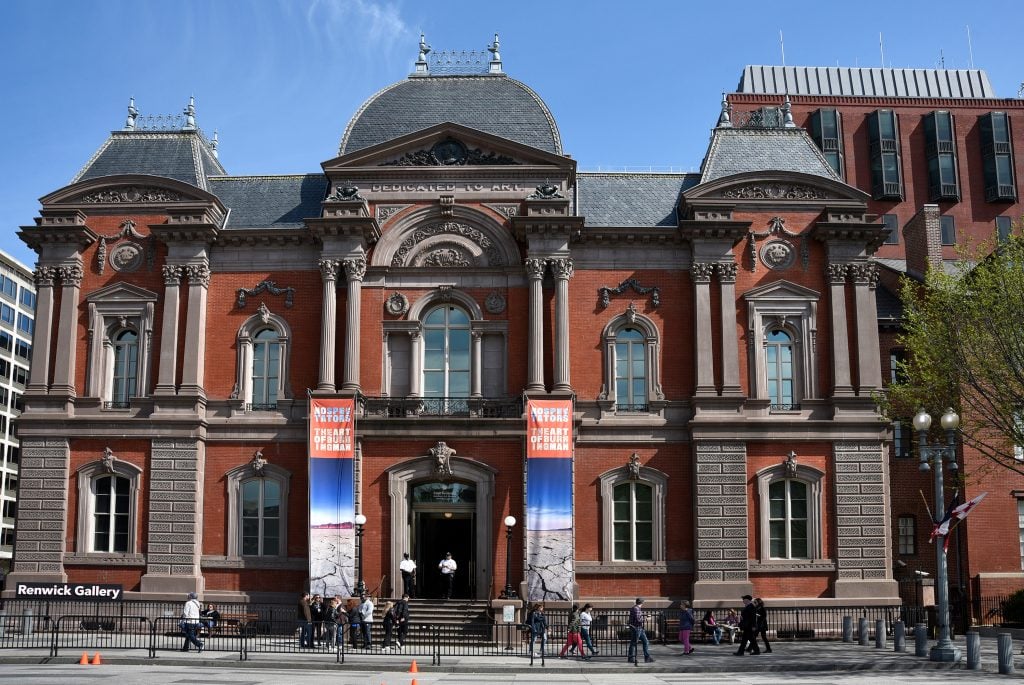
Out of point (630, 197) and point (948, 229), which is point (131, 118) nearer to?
point (630, 197)

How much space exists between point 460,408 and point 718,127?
47.6 ft

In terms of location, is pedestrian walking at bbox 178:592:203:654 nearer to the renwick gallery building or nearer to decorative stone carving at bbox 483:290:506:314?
the renwick gallery building

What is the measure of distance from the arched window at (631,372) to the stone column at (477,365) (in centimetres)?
463

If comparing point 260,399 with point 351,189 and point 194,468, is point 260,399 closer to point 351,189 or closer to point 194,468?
point 194,468

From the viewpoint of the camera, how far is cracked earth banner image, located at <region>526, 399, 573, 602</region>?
35812 mm

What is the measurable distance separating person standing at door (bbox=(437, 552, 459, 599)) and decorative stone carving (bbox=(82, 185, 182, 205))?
15.9 metres

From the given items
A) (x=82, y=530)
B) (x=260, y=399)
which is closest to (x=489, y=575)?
(x=260, y=399)

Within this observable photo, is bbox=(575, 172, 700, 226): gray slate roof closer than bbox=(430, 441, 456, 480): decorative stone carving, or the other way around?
bbox=(430, 441, 456, 480): decorative stone carving

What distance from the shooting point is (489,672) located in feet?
93.2

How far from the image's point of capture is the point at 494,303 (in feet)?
129

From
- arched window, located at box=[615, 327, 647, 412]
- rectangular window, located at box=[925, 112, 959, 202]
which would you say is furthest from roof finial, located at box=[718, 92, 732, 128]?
rectangular window, located at box=[925, 112, 959, 202]

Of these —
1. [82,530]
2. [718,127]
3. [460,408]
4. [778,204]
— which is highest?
[718,127]

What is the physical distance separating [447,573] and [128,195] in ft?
57.5

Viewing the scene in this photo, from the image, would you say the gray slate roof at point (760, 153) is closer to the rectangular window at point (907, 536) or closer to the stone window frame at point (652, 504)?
the stone window frame at point (652, 504)
